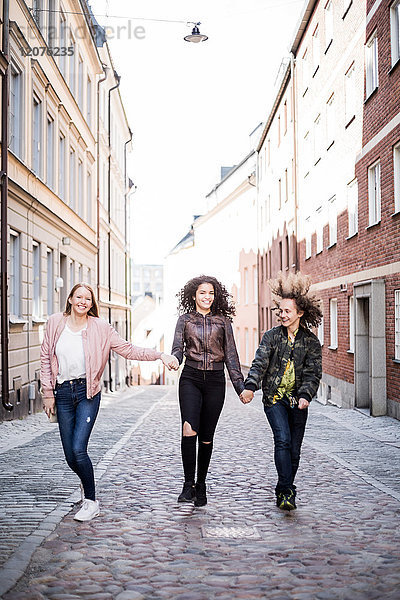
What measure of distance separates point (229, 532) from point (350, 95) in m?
16.9

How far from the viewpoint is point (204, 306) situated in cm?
719

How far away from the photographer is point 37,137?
67.4 feet

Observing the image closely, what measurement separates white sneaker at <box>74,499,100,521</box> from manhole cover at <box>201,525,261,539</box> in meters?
0.86

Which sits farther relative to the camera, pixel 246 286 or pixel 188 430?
pixel 246 286

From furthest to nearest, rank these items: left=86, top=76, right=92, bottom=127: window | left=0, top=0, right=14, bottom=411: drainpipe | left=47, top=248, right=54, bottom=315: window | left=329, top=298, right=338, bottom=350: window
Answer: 1. left=86, top=76, right=92, bottom=127: window
2. left=329, top=298, right=338, bottom=350: window
3. left=47, top=248, right=54, bottom=315: window
4. left=0, top=0, right=14, bottom=411: drainpipe

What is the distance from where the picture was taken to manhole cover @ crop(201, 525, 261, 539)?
600 cm

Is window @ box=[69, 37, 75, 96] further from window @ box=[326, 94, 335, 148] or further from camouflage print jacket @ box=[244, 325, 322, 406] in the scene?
camouflage print jacket @ box=[244, 325, 322, 406]

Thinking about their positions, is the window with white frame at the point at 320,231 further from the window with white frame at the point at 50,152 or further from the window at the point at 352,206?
the window with white frame at the point at 50,152

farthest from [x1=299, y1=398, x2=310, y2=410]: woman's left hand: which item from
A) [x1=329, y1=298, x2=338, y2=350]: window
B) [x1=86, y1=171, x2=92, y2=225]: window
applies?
[x1=86, y1=171, x2=92, y2=225]: window

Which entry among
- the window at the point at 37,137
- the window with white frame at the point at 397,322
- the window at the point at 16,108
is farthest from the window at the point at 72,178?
the window with white frame at the point at 397,322

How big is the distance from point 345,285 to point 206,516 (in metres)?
14.7

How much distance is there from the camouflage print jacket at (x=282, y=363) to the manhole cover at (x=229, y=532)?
1194 millimetres

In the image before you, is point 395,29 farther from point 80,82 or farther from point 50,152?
point 80,82

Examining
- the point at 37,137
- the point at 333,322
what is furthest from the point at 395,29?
the point at 333,322
